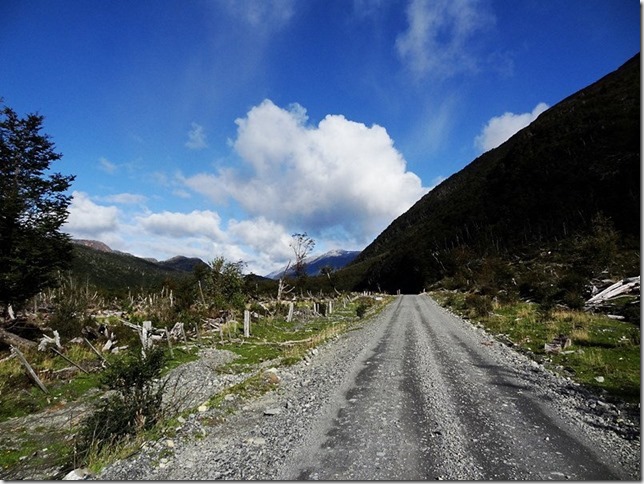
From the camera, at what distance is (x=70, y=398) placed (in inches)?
529

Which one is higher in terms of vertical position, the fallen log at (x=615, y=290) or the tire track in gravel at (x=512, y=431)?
the fallen log at (x=615, y=290)

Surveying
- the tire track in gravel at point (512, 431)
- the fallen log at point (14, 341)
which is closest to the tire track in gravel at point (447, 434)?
the tire track in gravel at point (512, 431)

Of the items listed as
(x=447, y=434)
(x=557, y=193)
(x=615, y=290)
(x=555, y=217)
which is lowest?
(x=447, y=434)

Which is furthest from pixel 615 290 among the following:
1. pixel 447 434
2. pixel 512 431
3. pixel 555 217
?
pixel 555 217

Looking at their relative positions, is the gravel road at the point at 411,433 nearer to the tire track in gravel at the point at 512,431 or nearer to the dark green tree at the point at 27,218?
the tire track in gravel at the point at 512,431

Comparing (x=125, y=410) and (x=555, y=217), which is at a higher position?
(x=555, y=217)

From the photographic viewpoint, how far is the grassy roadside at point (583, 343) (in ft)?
37.0

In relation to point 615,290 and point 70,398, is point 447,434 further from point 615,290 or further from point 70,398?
point 615,290

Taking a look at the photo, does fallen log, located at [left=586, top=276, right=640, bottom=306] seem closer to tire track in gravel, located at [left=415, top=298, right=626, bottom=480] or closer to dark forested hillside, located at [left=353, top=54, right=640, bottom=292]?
tire track in gravel, located at [left=415, top=298, right=626, bottom=480]

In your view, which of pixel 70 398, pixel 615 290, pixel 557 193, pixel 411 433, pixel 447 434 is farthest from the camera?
pixel 557 193

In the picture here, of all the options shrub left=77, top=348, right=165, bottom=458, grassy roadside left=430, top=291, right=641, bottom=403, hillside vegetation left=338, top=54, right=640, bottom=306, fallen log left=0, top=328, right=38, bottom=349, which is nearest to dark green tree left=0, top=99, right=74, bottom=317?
fallen log left=0, top=328, right=38, bottom=349

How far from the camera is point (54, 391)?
1405 cm

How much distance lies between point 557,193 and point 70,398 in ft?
318

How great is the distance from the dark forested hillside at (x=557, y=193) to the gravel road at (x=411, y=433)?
52.6 m
